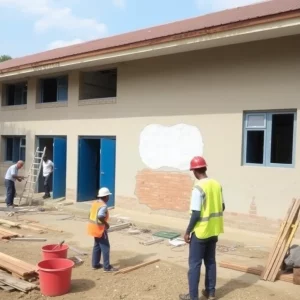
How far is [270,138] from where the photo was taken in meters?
8.66

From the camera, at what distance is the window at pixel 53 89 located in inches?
554

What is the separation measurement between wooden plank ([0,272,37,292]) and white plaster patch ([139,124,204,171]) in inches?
226

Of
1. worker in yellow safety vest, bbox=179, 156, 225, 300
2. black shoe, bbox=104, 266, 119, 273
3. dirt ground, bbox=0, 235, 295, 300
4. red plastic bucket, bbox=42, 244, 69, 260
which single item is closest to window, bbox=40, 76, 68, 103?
dirt ground, bbox=0, 235, 295, 300

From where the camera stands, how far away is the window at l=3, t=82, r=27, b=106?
16.2 metres

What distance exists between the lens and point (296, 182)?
324 inches

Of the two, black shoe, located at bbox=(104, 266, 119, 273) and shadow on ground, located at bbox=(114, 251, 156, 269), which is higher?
black shoe, located at bbox=(104, 266, 119, 273)

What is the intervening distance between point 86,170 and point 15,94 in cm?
588

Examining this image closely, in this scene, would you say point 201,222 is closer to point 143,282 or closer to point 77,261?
point 143,282

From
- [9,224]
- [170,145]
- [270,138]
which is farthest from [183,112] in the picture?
[9,224]

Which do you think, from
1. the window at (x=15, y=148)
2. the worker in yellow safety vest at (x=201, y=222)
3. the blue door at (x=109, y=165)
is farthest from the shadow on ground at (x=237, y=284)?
the window at (x=15, y=148)

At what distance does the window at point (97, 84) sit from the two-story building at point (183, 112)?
0.12 feet

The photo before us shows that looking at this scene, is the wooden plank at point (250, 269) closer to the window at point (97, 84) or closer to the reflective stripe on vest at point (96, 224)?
the reflective stripe on vest at point (96, 224)

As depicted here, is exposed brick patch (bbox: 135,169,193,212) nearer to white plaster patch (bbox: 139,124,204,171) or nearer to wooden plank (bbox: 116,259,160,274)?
white plaster patch (bbox: 139,124,204,171)

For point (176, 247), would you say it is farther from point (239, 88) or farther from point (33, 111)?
point (33, 111)
